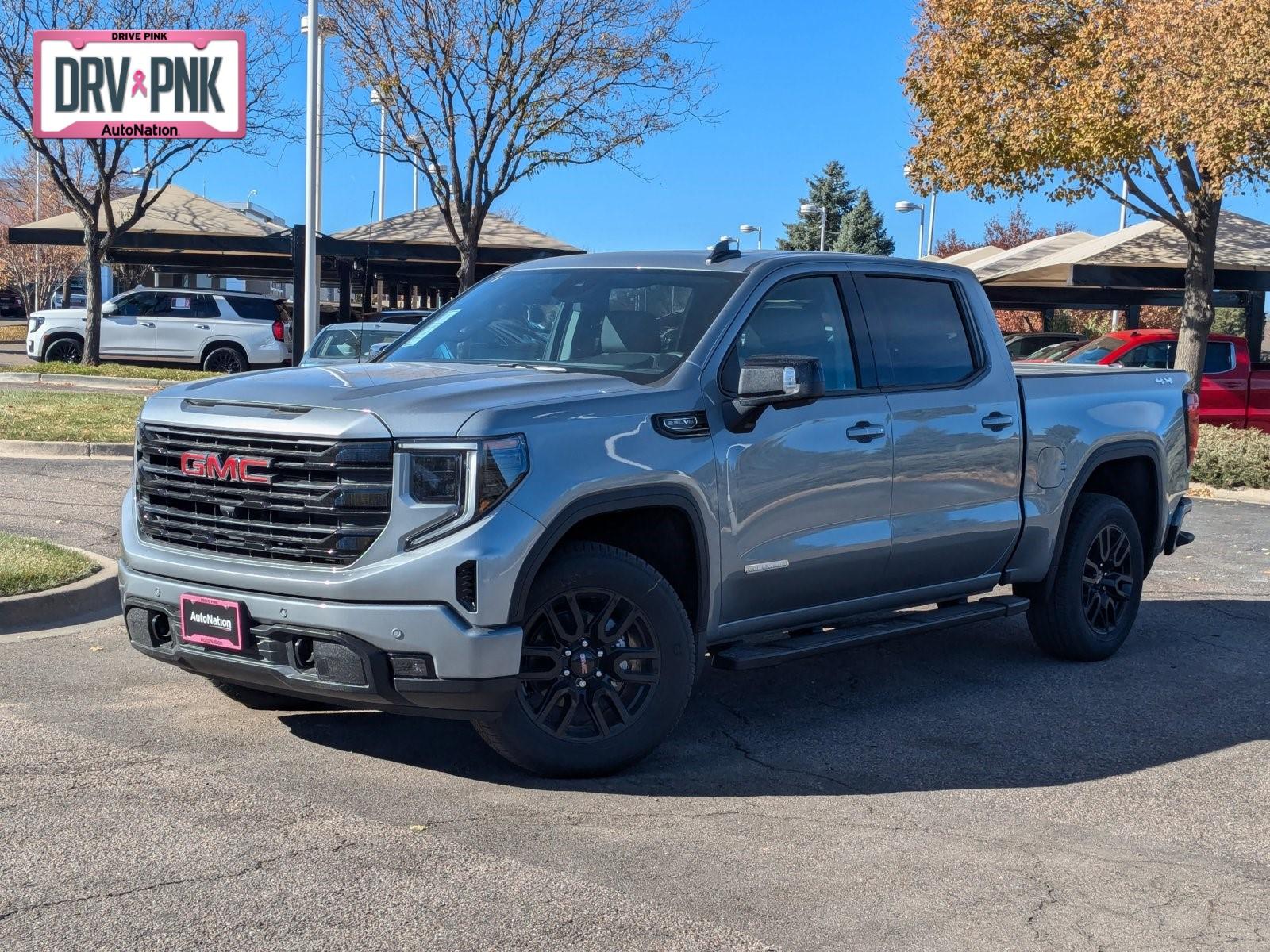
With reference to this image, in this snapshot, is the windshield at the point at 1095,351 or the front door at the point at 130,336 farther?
the front door at the point at 130,336

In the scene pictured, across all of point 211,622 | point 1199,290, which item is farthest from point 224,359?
point 211,622

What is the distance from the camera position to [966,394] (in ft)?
22.4

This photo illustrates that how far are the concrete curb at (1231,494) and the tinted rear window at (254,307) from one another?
64.4 ft

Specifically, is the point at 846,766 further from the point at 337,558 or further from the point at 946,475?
the point at 337,558

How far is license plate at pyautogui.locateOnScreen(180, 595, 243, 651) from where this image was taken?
16.6ft

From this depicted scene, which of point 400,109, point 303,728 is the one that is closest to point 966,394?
point 303,728

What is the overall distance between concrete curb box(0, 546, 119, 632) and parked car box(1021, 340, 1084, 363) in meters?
14.8

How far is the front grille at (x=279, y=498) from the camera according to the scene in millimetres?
4926

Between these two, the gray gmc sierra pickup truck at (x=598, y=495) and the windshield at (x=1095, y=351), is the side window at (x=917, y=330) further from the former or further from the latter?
the windshield at (x=1095, y=351)

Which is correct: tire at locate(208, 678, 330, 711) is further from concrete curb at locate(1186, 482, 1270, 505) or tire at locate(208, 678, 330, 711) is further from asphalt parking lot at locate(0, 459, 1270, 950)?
concrete curb at locate(1186, 482, 1270, 505)

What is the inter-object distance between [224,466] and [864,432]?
103 inches

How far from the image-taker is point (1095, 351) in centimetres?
1923

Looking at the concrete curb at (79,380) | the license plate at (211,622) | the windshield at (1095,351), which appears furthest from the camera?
the concrete curb at (79,380)

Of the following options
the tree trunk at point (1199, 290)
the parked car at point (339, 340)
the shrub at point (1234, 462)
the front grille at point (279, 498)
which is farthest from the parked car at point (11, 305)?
the front grille at point (279, 498)
